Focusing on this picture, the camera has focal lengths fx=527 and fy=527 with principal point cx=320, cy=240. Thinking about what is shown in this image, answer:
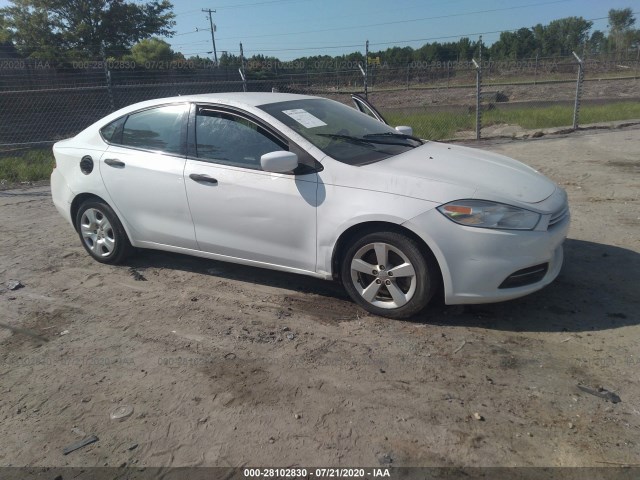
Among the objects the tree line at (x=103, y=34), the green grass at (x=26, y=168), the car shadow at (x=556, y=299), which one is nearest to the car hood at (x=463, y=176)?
the car shadow at (x=556, y=299)

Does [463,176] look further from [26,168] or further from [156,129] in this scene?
[26,168]

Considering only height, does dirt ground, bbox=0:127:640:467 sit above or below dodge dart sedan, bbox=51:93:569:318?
below

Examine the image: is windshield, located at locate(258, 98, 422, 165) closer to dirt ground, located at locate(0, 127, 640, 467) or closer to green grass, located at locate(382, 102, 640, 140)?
dirt ground, located at locate(0, 127, 640, 467)

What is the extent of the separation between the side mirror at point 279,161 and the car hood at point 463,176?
0.51 metres

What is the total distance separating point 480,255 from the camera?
345 cm

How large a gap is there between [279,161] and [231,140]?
2.40 feet

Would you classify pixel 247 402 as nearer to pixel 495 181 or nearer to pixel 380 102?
pixel 495 181

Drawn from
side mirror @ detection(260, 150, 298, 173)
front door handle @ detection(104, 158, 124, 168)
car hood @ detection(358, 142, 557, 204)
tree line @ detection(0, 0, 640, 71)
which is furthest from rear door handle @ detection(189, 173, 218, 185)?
tree line @ detection(0, 0, 640, 71)

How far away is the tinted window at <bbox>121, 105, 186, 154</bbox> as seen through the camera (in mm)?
4574

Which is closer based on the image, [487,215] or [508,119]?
[487,215]

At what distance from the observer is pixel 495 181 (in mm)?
3777

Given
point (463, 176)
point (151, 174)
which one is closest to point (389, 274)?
point (463, 176)

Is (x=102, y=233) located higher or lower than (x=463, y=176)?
lower

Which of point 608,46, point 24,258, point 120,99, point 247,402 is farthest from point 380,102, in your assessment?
point 608,46
